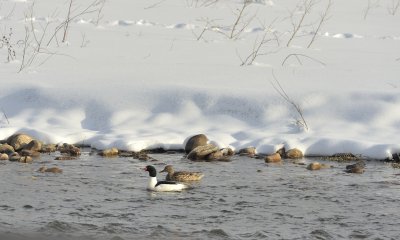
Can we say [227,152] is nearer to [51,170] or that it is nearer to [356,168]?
[356,168]

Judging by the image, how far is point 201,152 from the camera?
9.64m

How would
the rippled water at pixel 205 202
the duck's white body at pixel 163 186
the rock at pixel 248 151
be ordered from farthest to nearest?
the rock at pixel 248 151
the duck's white body at pixel 163 186
the rippled water at pixel 205 202

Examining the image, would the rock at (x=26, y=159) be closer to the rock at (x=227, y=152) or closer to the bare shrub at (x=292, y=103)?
the rock at (x=227, y=152)

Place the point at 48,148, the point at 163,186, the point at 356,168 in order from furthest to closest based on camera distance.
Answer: the point at 48,148, the point at 356,168, the point at 163,186

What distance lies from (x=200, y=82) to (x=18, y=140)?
9.14 ft

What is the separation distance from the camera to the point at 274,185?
8352 millimetres

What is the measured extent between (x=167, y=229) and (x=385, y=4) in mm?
12508

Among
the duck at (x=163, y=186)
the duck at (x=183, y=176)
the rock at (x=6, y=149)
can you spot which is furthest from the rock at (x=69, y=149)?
the duck at (x=163, y=186)

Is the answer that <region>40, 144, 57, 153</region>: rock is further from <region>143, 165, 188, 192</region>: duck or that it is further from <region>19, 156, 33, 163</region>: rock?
<region>143, 165, 188, 192</region>: duck

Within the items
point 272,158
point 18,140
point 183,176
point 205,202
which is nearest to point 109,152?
point 18,140

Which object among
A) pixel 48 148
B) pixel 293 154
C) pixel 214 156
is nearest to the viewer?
pixel 214 156

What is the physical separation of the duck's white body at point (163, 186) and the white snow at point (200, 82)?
1.83 m

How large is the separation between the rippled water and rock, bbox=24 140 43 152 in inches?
10.4

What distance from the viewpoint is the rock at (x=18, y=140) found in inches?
392
